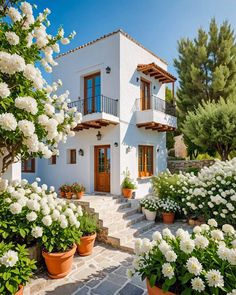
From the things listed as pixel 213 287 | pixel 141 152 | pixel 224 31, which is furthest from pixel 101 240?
pixel 224 31

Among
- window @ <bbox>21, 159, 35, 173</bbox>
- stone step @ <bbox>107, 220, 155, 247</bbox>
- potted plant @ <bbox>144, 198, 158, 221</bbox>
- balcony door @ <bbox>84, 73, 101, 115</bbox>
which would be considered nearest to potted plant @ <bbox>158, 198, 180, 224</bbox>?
potted plant @ <bbox>144, 198, 158, 221</bbox>

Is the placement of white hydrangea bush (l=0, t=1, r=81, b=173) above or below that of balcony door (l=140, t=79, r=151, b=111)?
below

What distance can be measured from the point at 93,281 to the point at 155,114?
793 cm

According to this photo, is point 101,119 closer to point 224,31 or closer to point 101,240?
point 101,240

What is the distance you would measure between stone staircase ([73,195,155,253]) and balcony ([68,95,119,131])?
3.40 m

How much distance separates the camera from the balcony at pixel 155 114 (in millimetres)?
10375

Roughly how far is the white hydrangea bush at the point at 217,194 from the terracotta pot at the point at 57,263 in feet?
14.2

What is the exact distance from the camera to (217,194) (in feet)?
21.1

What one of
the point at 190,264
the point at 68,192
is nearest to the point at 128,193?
the point at 68,192

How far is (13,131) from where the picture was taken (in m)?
2.94

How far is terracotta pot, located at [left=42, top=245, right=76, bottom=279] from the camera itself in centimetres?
431

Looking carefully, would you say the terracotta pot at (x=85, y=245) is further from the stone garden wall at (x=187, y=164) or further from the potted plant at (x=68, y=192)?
the stone garden wall at (x=187, y=164)

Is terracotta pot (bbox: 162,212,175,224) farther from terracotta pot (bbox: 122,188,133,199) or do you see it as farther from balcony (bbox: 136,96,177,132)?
balcony (bbox: 136,96,177,132)

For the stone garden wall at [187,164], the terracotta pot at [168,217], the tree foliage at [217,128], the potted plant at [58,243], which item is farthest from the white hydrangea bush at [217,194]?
the stone garden wall at [187,164]
